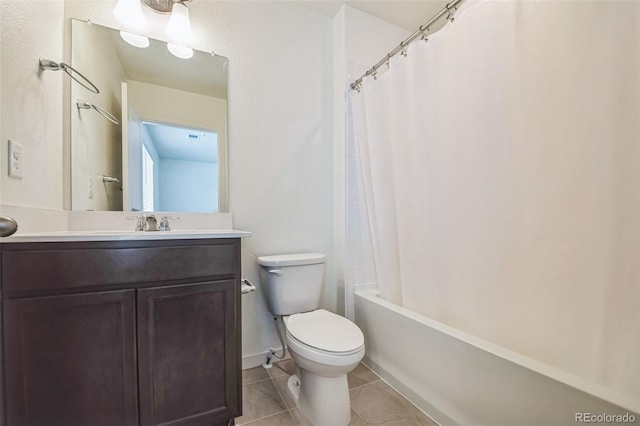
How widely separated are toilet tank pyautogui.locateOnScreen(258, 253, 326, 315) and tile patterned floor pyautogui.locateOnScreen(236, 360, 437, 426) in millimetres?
400

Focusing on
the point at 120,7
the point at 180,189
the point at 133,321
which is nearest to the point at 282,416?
the point at 133,321

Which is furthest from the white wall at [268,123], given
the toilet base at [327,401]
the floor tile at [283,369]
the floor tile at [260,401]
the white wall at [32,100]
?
the toilet base at [327,401]

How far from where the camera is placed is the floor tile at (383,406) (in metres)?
1.24

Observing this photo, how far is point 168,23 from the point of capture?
5.02ft

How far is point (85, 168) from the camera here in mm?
1364

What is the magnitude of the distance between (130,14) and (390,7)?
1.63 metres

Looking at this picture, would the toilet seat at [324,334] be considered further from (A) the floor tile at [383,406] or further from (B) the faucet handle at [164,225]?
(B) the faucet handle at [164,225]

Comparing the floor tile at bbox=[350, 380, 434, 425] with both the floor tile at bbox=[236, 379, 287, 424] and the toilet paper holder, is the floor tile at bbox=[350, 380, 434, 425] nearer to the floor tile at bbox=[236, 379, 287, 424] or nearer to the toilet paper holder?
the floor tile at bbox=[236, 379, 287, 424]

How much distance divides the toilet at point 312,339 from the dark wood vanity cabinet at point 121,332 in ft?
1.02

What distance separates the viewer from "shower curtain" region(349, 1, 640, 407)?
0.81 metres

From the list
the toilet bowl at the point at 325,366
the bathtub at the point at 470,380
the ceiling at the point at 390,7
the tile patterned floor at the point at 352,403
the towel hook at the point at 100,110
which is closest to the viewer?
the bathtub at the point at 470,380

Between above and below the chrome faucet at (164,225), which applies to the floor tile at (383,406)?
below

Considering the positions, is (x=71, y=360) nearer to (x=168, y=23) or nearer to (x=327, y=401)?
(x=327, y=401)

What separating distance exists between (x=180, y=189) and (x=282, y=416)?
1.32 meters
